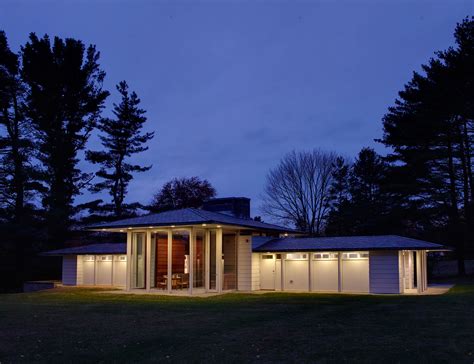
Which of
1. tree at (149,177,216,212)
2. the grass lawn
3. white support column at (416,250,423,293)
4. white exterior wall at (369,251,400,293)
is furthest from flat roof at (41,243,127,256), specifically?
tree at (149,177,216,212)

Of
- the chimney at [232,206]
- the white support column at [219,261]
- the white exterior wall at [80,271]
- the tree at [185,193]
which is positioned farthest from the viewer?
the tree at [185,193]

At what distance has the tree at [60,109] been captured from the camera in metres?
33.8

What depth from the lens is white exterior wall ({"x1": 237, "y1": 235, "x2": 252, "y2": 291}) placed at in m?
23.8

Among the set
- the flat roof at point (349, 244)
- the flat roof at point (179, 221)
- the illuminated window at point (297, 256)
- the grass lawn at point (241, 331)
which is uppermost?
the flat roof at point (179, 221)

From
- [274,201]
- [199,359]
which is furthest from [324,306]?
[274,201]

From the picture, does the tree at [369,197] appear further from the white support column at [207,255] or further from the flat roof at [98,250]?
the flat roof at [98,250]

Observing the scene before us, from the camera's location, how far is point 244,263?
23875 mm

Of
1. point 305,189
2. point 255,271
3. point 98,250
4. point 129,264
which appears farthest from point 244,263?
point 305,189

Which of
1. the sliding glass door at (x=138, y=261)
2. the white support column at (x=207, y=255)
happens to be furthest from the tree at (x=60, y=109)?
the white support column at (x=207, y=255)

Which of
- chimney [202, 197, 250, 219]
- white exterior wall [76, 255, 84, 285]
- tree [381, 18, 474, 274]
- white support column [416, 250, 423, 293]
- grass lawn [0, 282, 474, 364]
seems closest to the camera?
grass lawn [0, 282, 474, 364]

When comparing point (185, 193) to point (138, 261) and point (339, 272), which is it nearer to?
point (138, 261)

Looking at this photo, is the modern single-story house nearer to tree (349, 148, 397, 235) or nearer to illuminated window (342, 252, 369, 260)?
illuminated window (342, 252, 369, 260)

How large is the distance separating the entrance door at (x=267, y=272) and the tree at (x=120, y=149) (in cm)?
1840

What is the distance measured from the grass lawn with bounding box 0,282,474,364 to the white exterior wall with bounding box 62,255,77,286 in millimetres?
11796
